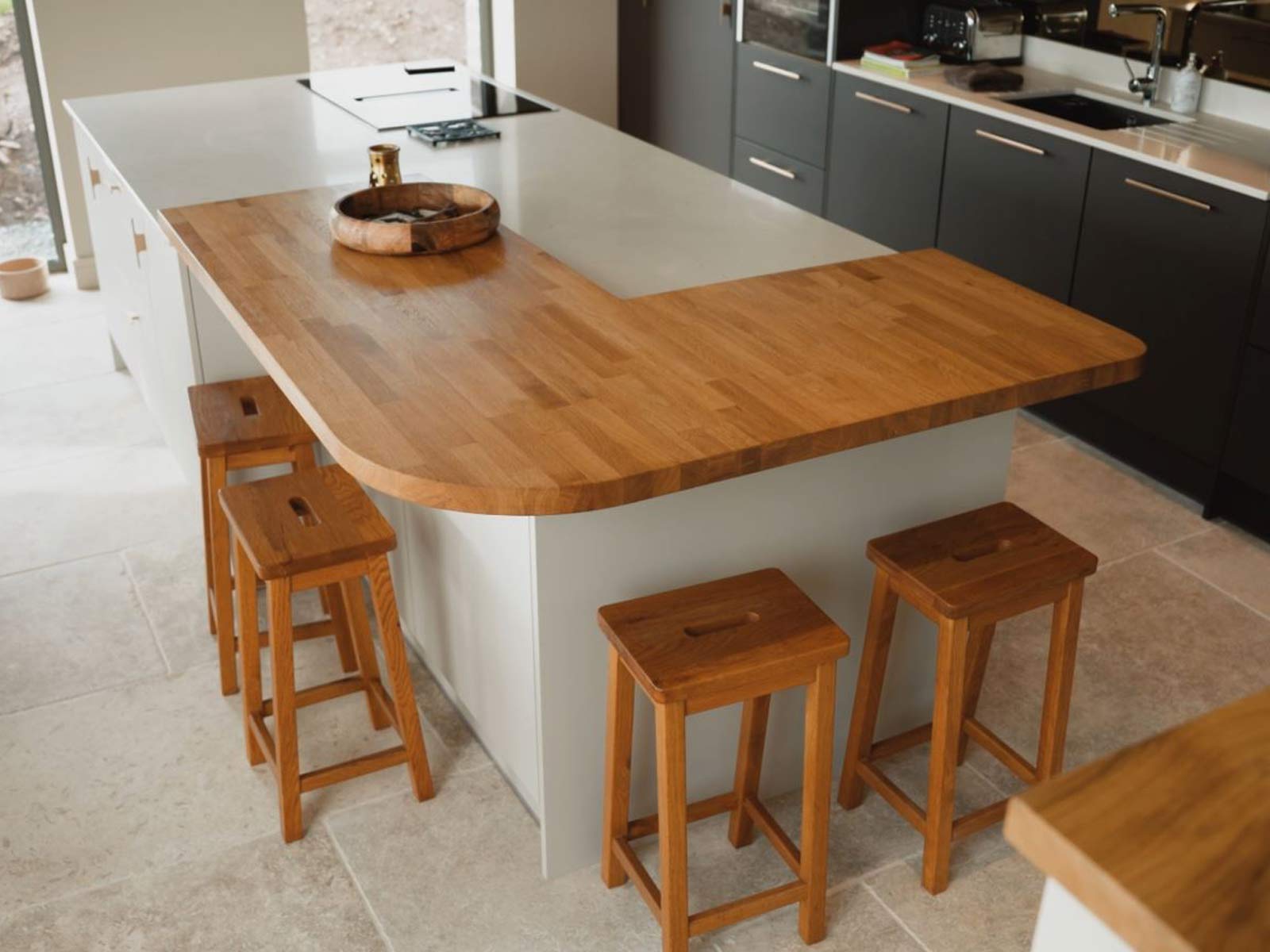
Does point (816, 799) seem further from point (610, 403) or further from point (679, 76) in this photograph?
point (679, 76)

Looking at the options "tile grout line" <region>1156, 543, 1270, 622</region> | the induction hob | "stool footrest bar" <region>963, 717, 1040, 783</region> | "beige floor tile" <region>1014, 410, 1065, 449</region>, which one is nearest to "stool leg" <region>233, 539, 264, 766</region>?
"stool footrest bar" <region>963, 717, 1040, 783</region>

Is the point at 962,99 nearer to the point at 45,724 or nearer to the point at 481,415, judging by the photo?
the point at 481,415

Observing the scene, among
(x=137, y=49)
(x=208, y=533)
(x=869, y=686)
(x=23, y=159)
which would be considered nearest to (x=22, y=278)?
(x=23, y=159)

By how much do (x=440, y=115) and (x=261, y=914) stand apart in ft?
7.60

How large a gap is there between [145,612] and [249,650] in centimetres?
80

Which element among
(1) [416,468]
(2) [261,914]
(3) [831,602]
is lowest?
(2) [261,914]

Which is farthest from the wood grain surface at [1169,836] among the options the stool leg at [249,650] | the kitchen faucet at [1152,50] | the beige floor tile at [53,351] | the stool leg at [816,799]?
the beige floor tile at [53,351]

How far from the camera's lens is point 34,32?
4.94 meters

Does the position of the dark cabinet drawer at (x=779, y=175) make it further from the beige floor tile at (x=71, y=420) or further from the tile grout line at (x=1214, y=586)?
the beige floor tile at (x=71, y=420)

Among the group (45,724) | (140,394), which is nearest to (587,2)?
(140,394)

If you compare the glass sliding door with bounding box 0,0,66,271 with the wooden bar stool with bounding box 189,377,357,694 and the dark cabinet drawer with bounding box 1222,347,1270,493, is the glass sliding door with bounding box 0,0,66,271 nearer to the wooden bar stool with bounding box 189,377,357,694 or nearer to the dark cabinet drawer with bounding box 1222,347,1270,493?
the wooden bar stool with bounding box 189,377,357,694

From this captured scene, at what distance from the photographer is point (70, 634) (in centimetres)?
317

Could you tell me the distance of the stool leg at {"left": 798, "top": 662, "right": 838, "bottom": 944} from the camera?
2.12 m

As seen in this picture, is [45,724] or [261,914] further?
[45,724]
